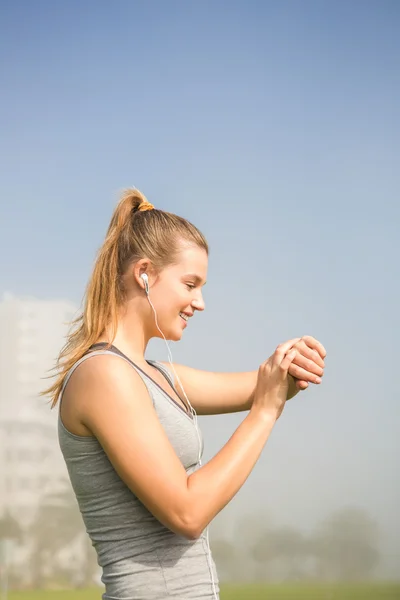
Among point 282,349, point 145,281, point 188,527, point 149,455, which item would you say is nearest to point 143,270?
point 145,281

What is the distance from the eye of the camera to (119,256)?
1.81 m

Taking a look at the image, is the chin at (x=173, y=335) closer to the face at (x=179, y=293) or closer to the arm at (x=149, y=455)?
the face at (x=179, y=293)

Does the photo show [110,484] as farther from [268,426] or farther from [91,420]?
[268,426]

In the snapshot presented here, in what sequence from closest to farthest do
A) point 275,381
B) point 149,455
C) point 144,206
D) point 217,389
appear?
1. point 149,455
2. point 275,381
3. point 144,206
4. point 217,389

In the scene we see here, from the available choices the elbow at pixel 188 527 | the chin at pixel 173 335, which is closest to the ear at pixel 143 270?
the chin at pixel 173 335

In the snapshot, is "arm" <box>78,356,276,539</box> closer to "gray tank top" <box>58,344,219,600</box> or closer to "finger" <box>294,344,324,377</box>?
"gray tank top" <box>58,344,219,600</box>

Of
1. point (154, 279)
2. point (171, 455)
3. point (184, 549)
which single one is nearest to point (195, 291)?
point (154, 279)

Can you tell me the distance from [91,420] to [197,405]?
2.02ft

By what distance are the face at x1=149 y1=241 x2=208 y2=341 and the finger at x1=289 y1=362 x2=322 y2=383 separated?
0.24 m

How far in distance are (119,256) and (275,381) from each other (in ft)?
1.47

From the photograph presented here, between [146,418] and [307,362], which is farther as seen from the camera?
[307,362]

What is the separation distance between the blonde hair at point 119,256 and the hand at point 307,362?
312mm

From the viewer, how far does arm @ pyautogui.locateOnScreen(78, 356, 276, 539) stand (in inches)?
56.4

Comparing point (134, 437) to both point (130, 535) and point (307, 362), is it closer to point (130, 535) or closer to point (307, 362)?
point (130, 535)
